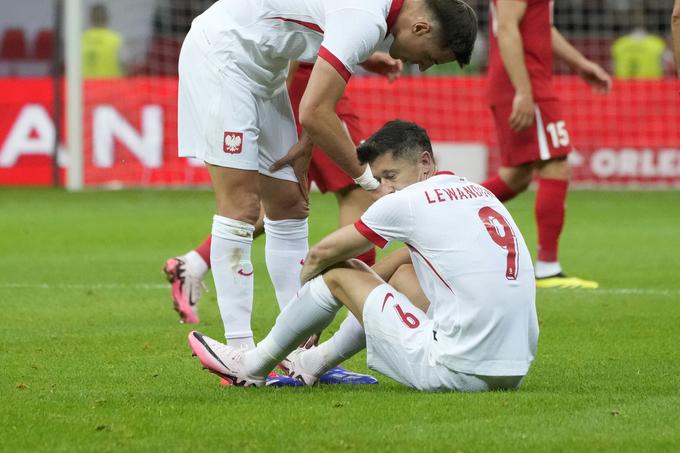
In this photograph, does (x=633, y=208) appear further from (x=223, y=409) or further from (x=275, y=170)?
(x=223, y=409)

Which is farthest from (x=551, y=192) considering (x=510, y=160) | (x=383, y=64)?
(x=383, y=64)

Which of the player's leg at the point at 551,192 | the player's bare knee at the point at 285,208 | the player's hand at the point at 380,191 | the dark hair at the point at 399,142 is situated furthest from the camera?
the player's leg at the point at 551,192

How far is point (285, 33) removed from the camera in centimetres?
522

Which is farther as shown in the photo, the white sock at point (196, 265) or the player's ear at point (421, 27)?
the white sock at point (196, 265)

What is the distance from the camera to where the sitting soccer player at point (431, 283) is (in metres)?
4.64

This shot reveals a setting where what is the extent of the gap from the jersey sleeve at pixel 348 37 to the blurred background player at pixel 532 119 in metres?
3.96

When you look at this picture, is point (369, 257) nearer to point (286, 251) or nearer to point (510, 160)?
point (286, 251)

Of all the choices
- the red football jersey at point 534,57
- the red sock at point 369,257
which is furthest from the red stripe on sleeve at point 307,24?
A: the red football jersey at point 534,57

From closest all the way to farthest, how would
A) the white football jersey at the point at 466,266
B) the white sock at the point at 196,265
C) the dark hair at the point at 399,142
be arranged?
the white football jersey at the point at 466,266 → the dark hair at the point at 399,142 → the white sock at the point at 196,265

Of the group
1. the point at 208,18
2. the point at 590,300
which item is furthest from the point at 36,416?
the point at 590,300

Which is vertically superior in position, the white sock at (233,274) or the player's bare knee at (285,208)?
the player's bare knee at (285,208)

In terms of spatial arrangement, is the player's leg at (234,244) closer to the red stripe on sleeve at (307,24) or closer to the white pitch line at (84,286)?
the red stripe on sleeve at (307,24)

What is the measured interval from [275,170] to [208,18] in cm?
64

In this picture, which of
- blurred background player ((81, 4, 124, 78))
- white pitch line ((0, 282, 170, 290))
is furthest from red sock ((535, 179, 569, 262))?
blurred background player ((81, 4, 124, 78))
